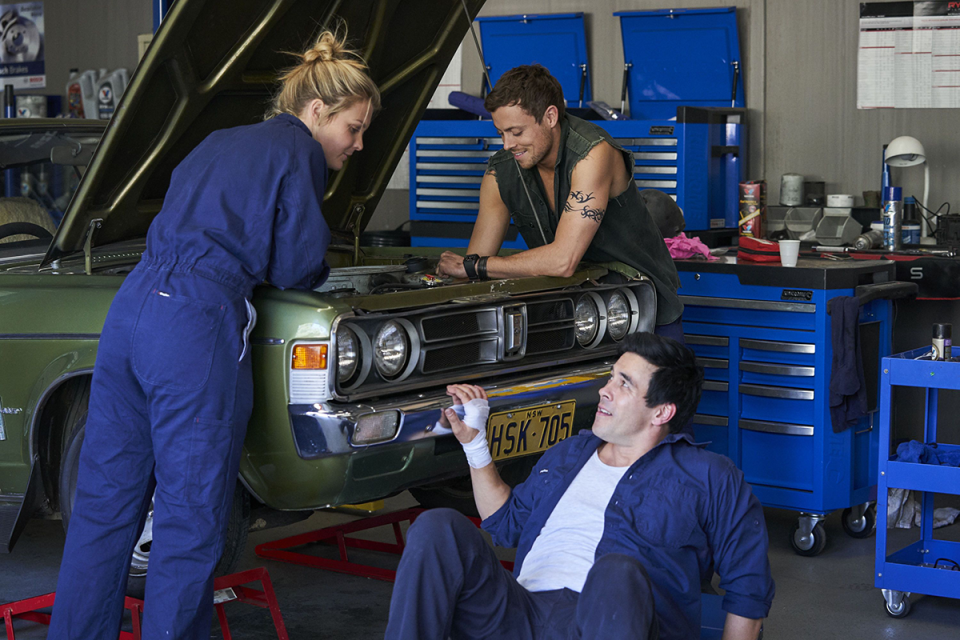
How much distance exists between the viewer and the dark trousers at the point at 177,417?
7.93 feet

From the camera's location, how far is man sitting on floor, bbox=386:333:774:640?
79.7 inches

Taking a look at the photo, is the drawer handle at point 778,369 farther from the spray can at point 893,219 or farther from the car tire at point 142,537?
the car tire at point 142,537

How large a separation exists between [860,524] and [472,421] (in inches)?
85.3

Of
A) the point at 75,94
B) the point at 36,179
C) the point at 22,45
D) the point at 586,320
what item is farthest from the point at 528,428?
the point at 22,45

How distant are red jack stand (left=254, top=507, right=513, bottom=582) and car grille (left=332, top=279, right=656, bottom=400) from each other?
0.82 meters

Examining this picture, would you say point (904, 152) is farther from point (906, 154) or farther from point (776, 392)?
point (776, 392)

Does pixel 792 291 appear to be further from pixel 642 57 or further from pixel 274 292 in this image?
pixel 642 57

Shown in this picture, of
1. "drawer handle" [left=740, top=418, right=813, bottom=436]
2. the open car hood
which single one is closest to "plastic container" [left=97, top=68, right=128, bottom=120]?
the open car hood

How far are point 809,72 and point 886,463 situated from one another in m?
3.04

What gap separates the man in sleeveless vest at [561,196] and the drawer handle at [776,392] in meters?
0.65

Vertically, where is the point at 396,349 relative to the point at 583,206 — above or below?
below

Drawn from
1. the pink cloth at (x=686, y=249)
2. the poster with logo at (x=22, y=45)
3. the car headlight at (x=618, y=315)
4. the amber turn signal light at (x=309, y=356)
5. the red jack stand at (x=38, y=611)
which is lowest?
the red jack stand at (x=38, y=611)

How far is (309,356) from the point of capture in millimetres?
2531

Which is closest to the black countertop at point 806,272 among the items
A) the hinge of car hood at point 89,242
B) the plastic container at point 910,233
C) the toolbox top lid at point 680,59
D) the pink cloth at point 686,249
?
the pink cloth at point 686,249
